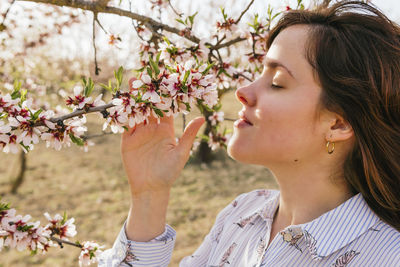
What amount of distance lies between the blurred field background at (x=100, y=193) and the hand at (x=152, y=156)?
107 inches

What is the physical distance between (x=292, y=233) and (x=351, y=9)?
87cm

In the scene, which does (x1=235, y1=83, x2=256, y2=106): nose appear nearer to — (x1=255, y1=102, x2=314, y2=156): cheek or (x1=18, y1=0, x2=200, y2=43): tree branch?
(x1=255, y1=102, x2=314, y2=156): cheek

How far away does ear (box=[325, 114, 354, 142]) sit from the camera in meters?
1.32

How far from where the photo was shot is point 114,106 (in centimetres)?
126

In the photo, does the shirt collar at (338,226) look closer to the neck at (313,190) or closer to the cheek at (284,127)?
the neck at (313,190)

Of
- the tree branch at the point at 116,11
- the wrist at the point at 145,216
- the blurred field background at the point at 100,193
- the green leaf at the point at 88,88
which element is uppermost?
the tree branch at the point at 116,11

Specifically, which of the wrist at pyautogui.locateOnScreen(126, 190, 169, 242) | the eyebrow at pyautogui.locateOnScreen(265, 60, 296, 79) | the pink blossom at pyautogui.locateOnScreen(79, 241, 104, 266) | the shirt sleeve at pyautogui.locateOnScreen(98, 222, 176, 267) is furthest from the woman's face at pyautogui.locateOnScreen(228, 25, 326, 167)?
the pink blossom at pyautogui.locateOnScreen(79, 241, 104, 266)

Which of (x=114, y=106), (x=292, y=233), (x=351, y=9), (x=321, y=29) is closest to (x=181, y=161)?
(x=114, y=106)

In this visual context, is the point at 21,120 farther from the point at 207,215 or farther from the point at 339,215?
the point at 207,215

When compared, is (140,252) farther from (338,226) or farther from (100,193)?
(100,193)

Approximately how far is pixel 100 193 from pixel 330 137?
531cm

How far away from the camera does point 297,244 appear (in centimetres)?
130

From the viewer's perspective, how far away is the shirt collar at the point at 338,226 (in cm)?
123

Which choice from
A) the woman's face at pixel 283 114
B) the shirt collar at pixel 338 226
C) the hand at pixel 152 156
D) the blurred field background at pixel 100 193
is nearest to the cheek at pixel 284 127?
the woman's face at pixel 283 114
